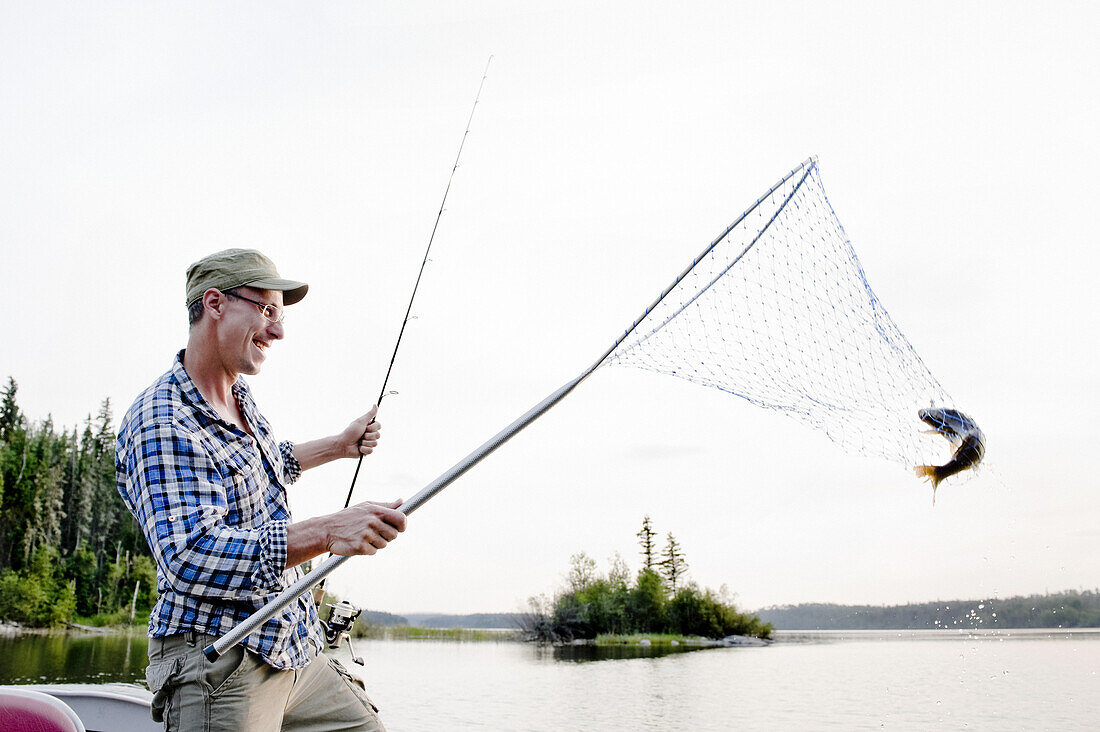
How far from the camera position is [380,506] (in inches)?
84.2

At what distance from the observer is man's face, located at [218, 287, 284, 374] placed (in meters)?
2.46

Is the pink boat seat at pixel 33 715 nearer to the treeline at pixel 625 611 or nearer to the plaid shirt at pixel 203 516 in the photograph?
the plaid shirt at pixel 203 516

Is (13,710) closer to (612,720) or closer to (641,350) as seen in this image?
(641,350)

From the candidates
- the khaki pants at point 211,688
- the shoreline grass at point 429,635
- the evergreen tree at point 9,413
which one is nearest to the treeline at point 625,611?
the shoreline grass at point 429,635

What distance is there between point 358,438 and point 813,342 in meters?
2.66

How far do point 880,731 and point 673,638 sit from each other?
155ft

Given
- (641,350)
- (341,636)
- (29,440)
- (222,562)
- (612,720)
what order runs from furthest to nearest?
(29,440) < (612,720) < (341,636) < (641,350) < (222,562)

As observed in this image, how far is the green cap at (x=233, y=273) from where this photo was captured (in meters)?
2.46

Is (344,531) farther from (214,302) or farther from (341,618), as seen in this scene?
(341,618)

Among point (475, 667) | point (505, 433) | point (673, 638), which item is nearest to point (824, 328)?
point (505, 433)

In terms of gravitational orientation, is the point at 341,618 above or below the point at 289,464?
below

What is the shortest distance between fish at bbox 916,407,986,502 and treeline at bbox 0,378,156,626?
5757 cm

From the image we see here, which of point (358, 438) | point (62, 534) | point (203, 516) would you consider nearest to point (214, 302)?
point (203, 516)

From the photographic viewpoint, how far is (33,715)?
2.55 meters
